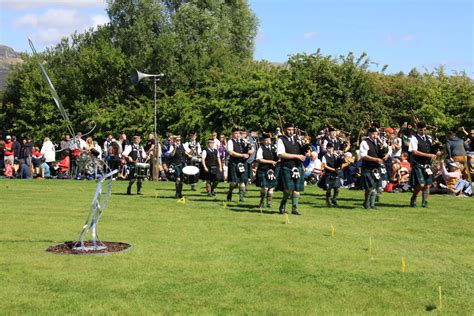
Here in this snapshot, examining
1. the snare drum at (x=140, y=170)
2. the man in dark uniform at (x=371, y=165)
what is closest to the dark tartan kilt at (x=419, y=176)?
the man in dark uniform at (x=371, y=165)

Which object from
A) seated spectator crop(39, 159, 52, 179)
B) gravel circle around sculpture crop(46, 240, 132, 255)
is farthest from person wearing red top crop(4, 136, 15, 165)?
gravel circle around sculpture crop(46, 240, 132, 255)

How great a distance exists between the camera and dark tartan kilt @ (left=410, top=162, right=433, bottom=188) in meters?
15.4

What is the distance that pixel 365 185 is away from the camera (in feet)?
49.9

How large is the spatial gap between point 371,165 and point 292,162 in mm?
2223

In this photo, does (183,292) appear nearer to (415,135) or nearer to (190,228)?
(190,228)

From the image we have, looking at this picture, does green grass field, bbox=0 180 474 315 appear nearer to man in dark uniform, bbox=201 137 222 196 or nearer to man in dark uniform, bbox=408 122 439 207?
man in dark uniform, bbox=408 122 439 207

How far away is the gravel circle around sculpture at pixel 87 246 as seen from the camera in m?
9.42

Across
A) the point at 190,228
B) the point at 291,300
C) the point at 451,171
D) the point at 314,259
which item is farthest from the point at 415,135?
the point at 291,300

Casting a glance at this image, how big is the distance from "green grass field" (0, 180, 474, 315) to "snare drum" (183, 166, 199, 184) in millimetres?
2183

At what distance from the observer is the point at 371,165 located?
15164 mm

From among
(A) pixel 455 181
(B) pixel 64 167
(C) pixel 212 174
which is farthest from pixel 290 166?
(B) pixel 64 167

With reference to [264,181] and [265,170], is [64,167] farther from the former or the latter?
[264,181]

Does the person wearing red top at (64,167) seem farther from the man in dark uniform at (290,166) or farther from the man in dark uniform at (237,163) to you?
the man in dark uniform at (290,166)

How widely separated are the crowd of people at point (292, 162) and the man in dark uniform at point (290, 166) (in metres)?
0.02
